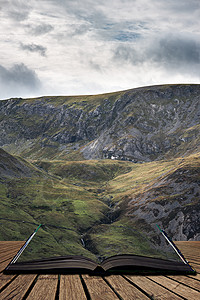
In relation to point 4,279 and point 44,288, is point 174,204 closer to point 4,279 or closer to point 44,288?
point 4,279

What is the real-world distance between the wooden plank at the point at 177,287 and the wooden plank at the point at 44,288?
2999mm

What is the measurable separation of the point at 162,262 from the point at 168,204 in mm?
135713

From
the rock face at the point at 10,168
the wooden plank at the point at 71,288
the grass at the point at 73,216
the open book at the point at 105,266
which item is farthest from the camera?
the rock face at the point at 10,168

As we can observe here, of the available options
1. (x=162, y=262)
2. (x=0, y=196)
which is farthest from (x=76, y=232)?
(x=162, y=262)

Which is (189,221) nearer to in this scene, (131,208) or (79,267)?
(131,208)

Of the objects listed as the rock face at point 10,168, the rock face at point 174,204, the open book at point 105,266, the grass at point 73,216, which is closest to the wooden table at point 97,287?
the open book at point 105,266

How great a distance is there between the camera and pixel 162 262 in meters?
8.64

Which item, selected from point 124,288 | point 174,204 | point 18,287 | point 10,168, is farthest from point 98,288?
point 10,168

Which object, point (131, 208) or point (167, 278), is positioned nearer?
point (167, 278)

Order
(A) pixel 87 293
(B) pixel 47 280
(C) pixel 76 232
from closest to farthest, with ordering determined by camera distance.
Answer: (A) pixel 87 293 → (B) pixel 47 280 → (C) pixel 76 232

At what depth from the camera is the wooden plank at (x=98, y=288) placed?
5.62 m

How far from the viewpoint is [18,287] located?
20.5 feet

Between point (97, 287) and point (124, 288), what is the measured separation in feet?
2.36

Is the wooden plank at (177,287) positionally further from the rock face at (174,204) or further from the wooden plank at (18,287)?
the rock face at (174,204)
